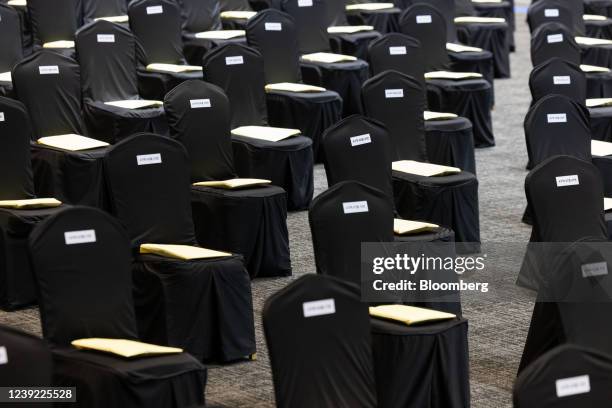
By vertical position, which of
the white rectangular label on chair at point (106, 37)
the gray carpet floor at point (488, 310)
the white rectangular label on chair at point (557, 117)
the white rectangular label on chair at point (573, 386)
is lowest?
the gray carpet floor at point (488, 310)

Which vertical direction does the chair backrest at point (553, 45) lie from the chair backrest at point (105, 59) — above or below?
below

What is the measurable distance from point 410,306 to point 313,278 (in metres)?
1.15

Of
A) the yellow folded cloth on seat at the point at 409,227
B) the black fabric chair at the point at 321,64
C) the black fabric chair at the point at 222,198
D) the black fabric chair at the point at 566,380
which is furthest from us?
the black fabric chair at the point at 321,64

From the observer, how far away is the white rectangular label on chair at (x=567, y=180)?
7042 mm

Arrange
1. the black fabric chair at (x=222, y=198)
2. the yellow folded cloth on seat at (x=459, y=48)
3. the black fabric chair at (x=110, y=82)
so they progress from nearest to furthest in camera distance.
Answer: the black fabric chair at (x=222, y=198)
the black fabric chair at (x=110, y=82)
the yellow folded cloth on seat at (x=459, y=48)

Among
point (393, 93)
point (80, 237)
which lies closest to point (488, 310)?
point (393, 93)

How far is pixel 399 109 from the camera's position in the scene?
846 cm

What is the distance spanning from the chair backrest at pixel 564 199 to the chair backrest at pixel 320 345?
82.5 inches

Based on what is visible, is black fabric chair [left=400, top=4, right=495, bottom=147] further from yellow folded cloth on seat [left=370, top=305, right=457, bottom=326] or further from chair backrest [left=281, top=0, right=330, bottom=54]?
yellow folded cloth on seat [left=370, top=305, right=457, bottom=326]

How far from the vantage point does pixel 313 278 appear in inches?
203

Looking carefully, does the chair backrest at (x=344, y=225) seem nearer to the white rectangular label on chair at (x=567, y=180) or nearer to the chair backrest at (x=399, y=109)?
the white rectangular label on chair at (x=567, y=180)

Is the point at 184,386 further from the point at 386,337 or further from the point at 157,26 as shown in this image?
the point at 157,26

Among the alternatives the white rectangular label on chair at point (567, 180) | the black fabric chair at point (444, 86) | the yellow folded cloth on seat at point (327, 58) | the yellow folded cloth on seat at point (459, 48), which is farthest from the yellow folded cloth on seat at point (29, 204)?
the yellow folded cloth on seat at point (459, 48)

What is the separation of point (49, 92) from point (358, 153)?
2.34 meters
